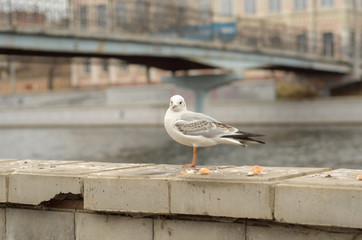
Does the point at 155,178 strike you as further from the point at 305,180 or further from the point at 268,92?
the point at 268,92

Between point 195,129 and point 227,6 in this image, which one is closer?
point 195,129

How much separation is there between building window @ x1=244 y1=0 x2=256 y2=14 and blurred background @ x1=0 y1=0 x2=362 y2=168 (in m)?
0.12

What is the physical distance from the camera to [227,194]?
6.24 m

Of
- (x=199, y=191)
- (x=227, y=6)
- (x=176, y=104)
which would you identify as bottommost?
(x=199, y=191)

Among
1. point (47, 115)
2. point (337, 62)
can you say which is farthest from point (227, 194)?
point (47, 115)

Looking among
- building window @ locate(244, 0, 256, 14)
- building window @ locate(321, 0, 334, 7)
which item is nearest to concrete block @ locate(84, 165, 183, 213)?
building window @ locate(321, 0, 334, 7)

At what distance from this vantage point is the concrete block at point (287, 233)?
588 centimetres

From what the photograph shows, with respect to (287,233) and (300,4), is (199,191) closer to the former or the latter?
(287,233)

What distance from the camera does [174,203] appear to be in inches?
256

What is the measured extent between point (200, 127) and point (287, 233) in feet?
5.24

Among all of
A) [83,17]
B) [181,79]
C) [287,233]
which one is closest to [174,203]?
[287,233]

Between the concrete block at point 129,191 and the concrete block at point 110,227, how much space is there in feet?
0.58

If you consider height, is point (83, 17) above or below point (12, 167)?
above

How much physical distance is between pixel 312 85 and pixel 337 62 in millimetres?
8109
